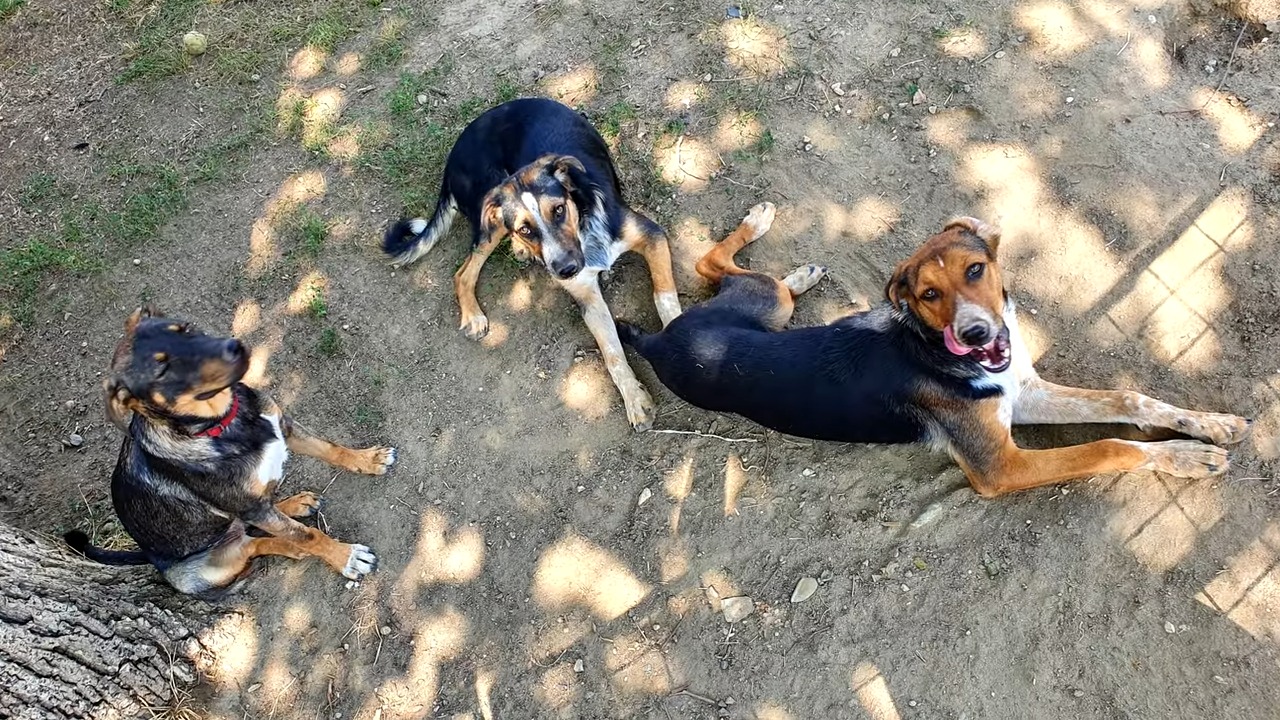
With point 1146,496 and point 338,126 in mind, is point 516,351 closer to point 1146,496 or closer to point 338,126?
point 338,126

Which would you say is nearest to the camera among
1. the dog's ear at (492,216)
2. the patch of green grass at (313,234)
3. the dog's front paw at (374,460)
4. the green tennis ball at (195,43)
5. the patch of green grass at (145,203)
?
the dog's front paw at (374,460)

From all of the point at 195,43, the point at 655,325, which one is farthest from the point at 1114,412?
the point at 195,43

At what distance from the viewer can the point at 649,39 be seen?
6.75 m

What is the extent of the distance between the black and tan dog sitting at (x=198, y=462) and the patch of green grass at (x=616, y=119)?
3.23m

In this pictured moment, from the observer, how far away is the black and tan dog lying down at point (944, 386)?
4195mm

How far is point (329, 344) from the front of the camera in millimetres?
6008

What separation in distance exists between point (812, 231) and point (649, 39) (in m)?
2.35

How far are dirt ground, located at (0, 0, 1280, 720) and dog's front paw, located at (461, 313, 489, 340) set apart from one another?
13 cm

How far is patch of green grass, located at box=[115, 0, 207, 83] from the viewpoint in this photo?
7469 millimetres

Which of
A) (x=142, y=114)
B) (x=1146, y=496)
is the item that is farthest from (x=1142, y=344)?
(x=142, y=114)

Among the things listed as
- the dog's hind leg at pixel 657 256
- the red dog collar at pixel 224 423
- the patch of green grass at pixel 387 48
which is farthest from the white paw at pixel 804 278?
the patch of green grass at pixel 387 48

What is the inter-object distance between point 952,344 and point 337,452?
3920 mm

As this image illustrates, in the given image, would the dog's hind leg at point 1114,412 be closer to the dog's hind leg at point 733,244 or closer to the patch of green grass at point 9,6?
the dog's hind leg at point 733,244

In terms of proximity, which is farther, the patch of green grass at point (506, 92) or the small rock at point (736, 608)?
the patch of green grass at point (506, 92)
